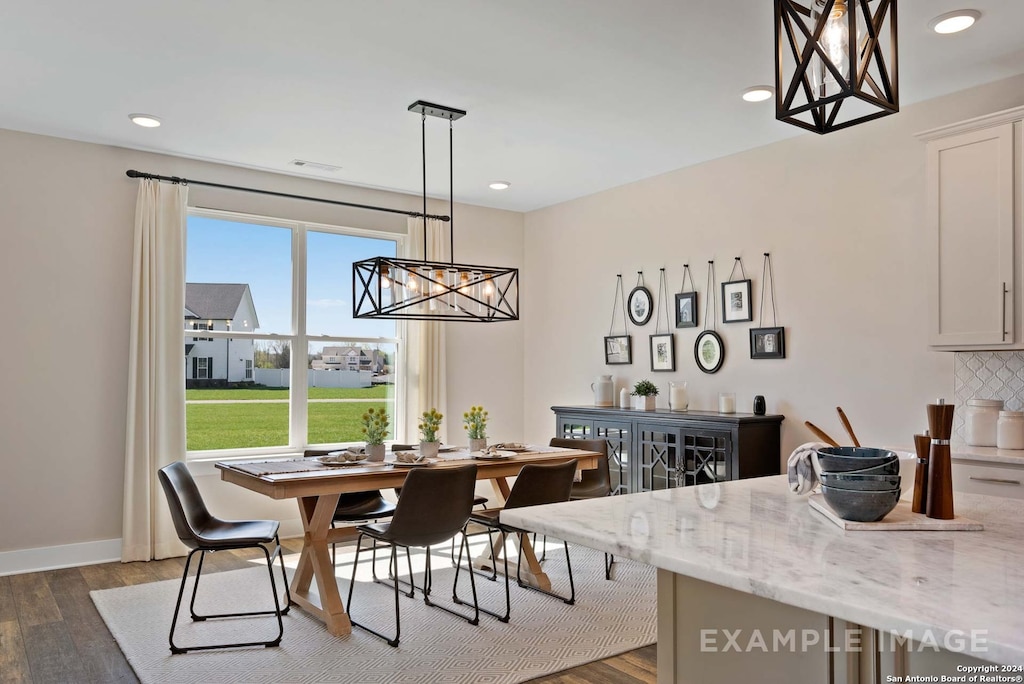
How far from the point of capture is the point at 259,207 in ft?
18.3

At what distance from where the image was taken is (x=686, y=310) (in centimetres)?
538

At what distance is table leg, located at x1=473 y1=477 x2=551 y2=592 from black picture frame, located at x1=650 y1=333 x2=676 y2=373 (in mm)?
1651

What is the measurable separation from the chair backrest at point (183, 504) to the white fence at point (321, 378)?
1924 millimetres

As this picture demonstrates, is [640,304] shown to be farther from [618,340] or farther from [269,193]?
[269,193]

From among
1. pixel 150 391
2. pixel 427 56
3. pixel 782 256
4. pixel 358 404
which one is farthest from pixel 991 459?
pixel 150 391

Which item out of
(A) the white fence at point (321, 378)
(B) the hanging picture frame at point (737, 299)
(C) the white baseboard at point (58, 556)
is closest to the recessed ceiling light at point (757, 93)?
(B) the hanging picture frame at point (737, 299)

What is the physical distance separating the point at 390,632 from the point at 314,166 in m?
3.40

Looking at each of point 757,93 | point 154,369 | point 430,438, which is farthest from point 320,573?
point 757,93

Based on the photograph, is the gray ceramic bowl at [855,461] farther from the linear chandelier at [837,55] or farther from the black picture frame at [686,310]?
the black picture frame at [686,310]

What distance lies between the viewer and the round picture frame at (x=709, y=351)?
5129 mm

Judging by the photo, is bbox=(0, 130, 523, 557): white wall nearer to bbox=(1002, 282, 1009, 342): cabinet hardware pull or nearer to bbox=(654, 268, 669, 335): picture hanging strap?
bbox=(654, 268, 669, 335): picture hanging strap

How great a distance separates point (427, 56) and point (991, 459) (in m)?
3.20

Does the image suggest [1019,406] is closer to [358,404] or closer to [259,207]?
[358,404]

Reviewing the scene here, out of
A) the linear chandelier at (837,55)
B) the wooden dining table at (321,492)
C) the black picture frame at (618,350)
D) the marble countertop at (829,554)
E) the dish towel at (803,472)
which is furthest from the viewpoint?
the black picture frame at (618,350)
